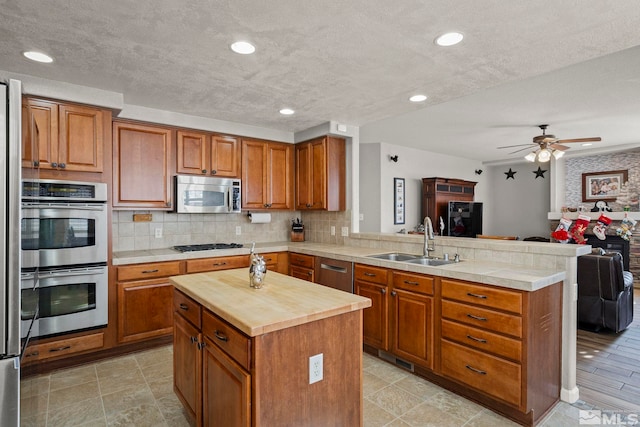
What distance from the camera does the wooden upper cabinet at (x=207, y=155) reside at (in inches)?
148

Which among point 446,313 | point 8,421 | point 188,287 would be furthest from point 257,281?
point 446,313

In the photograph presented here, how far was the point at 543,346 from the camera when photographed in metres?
2.21

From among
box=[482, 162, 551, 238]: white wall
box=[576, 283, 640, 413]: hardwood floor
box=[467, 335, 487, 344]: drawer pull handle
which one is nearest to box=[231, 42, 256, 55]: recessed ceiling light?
box=[467, 335, 487, 344]: drawer pull handle

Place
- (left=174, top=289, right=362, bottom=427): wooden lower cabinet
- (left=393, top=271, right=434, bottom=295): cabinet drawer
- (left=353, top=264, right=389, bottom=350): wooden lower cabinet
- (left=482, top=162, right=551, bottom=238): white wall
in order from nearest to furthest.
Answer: (left=174, top=289, right=362, bottom=427): wooden lower cabinet → (left=393, top=271, right=434, bottom=295): cabinet drawer → (left=353, top=264, right=389, bottom=350): wooden lower cabinet → (left=482, top=162, right=551, bottom=238): white wall

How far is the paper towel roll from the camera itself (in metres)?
4.40

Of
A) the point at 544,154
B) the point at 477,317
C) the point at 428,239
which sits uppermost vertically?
the point at 544,154

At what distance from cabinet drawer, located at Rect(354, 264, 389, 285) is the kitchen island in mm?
1203

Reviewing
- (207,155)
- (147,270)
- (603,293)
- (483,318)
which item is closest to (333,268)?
(483,318)

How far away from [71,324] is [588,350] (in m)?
4.58

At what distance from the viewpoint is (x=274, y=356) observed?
1390 millimetres

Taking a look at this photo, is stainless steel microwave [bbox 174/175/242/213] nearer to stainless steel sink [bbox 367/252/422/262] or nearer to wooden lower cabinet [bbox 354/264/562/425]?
stainless steel sink [bbox 367/252/422/262]

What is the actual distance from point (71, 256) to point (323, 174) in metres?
2.60

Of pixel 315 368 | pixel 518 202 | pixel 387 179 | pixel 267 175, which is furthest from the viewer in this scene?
pixel 518 202

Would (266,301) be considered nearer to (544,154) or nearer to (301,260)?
(301,260)
